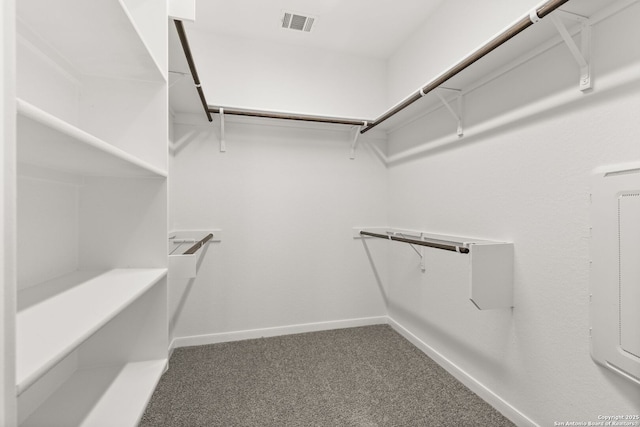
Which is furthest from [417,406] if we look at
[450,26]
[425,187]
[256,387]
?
[450,26]

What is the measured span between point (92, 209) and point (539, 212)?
186 cm

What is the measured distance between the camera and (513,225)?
4.66ft

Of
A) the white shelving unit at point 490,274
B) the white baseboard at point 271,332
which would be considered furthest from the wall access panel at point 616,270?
the white baseboard at point 271,332

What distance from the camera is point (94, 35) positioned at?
849 mm

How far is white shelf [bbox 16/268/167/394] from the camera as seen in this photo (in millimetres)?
492

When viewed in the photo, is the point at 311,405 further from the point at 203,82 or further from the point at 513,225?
the point at 203,82

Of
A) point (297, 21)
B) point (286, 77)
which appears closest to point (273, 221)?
point (286, 77)

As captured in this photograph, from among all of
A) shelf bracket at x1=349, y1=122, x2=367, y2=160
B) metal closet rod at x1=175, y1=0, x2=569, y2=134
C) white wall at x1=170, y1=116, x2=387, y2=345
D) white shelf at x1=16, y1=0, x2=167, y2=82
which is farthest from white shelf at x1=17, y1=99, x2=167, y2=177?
shelf bracket at x1=349, y1=122, x2=367, y2=160

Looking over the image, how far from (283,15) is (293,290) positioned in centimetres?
210

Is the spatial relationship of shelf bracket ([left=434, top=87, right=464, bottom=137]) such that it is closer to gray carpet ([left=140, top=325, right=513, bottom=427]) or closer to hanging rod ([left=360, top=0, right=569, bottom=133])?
hanging rod ([left=360, top=0, right=569, bottom=133])

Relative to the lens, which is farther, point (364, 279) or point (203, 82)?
point (364, 279)

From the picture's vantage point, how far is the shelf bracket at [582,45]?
3.51 feet

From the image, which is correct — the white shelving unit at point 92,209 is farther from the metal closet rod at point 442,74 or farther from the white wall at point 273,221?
the white wall at point 273,221

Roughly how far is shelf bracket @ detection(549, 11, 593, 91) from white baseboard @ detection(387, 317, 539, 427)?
150 cm
